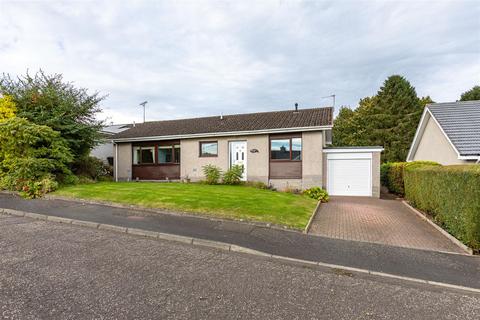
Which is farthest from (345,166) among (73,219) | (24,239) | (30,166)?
(30,166)

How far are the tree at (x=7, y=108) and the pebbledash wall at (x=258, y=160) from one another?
6492 mm

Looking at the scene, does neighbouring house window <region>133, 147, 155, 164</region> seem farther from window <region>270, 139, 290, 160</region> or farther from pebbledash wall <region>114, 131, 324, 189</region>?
window <region>270, 139, 290, 160</region>

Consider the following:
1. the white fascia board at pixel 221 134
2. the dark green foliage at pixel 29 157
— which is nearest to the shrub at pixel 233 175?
the white fascia board at pixel 221 134

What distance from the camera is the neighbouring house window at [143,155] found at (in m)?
16.9

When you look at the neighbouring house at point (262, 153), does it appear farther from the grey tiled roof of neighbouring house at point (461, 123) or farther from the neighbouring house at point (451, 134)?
the grey tiled roof of neighbouring house at point (461, 123)

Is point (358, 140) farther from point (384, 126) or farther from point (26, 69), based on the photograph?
point (26, 69)

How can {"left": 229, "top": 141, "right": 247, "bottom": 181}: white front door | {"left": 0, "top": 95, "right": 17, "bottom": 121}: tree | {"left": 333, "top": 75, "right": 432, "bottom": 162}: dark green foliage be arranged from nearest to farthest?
{"left": 0, "top": 95, "right": 17, "bottom": 121}: tree → {"left": 229, "top": 141, "right": 247, "bottom": 181}: white front door → {"left": 333, "top": 75, "right": 432, "bottom": 162}: dark green foliage

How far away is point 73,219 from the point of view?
6.87 metres

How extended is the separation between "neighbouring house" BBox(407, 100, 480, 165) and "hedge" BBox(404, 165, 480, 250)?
2.58 m

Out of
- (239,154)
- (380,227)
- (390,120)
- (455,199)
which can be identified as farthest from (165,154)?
(390,120)

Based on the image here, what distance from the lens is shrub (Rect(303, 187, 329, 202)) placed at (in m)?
12.0

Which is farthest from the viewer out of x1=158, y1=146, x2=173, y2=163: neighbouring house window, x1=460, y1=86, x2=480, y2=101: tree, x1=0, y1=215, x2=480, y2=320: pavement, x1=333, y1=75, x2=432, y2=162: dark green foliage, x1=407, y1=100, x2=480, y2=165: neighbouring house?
x1=333, y1=75, x2=432, y2=162: dark green foliage

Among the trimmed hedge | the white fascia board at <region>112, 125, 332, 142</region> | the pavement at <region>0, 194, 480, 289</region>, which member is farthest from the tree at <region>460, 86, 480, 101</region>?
the pavement at <region>0, 194, 480, 289</region>

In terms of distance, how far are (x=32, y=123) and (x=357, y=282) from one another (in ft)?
44.8
